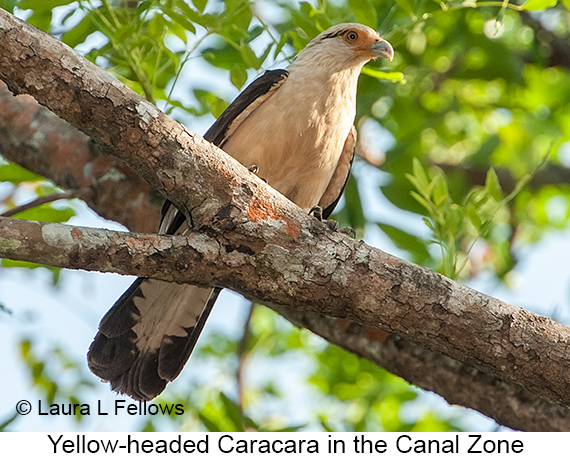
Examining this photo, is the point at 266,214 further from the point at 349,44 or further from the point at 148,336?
the point at 349,44

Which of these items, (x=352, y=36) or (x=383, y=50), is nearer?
(x=383, y=50)

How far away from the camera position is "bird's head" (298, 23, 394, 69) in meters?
4.10

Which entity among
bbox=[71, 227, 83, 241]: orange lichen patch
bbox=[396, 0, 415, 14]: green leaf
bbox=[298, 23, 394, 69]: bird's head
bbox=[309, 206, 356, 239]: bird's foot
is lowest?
bbox=[71, 227, 83, 241]: orange lichen patch

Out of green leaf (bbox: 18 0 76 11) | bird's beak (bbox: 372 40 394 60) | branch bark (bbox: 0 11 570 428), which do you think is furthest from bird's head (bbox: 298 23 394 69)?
branch bark (bbox: 0 11 570 428)

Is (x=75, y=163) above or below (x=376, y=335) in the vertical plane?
above

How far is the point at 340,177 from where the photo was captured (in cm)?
427

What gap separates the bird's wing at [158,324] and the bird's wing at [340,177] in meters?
0.58

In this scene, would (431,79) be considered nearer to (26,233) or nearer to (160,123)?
(160,123)

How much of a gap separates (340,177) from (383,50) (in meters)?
0.80

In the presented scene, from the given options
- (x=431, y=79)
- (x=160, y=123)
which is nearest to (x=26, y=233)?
(x=160, y=123)

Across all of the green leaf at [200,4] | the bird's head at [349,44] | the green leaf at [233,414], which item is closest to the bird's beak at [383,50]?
the bird's head at [349,44]

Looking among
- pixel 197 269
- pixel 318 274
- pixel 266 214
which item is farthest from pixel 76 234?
pixel 318 274

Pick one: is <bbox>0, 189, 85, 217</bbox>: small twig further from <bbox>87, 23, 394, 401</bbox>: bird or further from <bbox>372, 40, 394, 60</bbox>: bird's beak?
<bbox>372, 40, 394, 60</bbox>: bird's beak

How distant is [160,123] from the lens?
2525 mm
